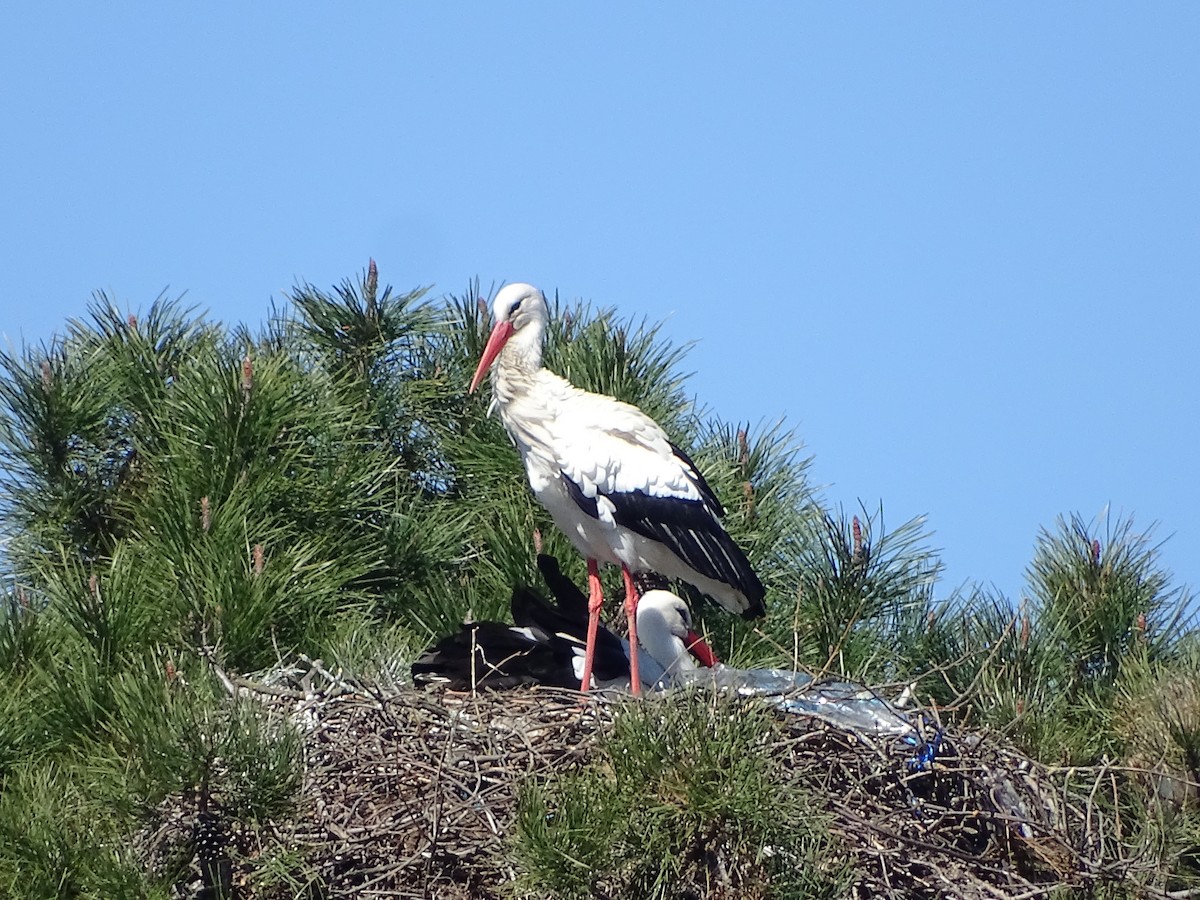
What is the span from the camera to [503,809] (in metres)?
6.79

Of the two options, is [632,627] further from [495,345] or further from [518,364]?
[495,345]

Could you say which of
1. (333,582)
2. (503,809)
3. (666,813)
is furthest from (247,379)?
(666,813)

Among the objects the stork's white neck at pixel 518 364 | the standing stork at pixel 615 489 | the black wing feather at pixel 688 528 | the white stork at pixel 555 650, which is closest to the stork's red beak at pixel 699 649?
the white stork at pixel 555 650

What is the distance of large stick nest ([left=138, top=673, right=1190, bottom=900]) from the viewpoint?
21.9 ft

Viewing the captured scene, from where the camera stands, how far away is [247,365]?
29.7ft

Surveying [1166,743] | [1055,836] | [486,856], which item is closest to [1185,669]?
[1166,743]

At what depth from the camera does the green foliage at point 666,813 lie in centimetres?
601

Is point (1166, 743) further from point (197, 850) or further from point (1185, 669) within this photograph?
point (197, 850)

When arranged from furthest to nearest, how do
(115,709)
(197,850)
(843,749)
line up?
1. (115,709)
2. (843,749)
3. (197,850)

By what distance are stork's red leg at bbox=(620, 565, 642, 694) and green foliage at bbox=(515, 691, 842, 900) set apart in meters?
1.66

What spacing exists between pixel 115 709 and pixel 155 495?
1.44m

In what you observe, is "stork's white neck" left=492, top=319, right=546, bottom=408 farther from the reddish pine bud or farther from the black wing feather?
the reddish pine bud

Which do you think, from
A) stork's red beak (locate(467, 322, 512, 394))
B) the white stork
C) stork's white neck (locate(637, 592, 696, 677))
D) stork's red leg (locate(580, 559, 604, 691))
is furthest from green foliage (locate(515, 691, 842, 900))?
stork's red beak (locate(467, 322, 512, 394))

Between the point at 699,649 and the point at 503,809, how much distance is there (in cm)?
202
